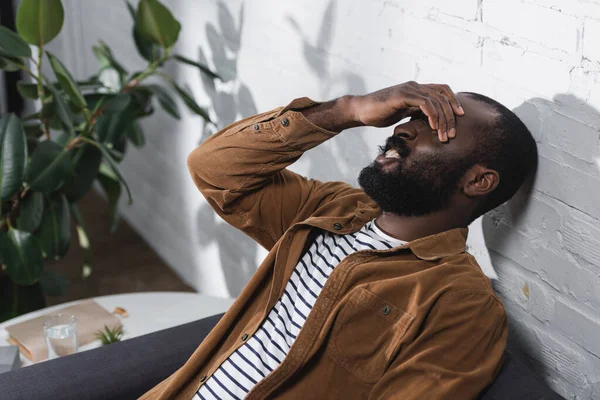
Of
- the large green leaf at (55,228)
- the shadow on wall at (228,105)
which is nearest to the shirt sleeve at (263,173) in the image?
the shadow on wall at (228,105)

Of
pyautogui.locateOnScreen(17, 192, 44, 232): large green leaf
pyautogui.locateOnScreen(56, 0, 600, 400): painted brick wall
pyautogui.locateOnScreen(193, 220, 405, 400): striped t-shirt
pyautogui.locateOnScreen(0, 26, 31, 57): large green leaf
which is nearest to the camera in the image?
pyautogui.locateOnScreen(56, 0, 600, 400): painted brick wall

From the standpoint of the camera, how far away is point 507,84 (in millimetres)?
1504

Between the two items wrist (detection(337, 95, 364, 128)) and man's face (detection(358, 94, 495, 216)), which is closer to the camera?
man's face (detection(358, 94, 495, 216))

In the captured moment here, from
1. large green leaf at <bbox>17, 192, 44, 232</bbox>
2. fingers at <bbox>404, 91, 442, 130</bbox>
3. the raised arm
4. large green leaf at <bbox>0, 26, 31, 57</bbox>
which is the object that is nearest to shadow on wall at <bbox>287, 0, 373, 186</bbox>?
the raised arm

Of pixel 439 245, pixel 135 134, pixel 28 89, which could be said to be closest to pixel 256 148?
pixel 439 245

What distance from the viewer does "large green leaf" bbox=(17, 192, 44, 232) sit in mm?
2314

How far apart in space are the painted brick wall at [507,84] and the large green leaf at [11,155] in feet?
2.31

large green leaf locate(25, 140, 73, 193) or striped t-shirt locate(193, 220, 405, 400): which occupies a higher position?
large green leaf locate(25, 140, 73, 193)

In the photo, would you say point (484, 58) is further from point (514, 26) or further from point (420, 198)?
point (420, 198)

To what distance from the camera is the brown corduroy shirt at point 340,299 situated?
4.30 ft

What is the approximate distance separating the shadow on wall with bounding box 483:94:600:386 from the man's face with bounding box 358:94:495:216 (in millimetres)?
114

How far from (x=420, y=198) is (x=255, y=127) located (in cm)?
38

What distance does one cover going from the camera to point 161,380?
1663 mm

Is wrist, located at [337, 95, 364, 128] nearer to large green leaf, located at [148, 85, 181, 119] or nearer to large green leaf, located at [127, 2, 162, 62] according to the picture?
large green leaf, located at [148, 85, 181, 119]
